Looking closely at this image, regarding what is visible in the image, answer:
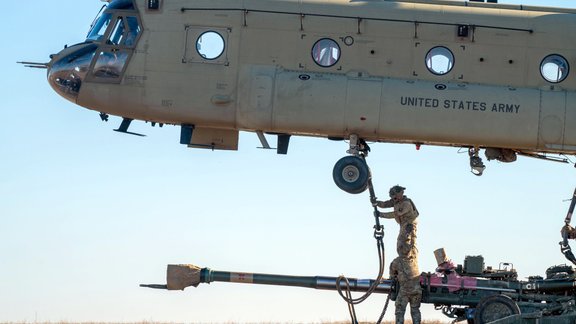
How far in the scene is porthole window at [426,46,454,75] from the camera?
22.5 metres

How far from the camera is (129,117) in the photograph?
75.0 feet

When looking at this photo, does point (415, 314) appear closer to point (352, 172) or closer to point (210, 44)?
point (352, 172)

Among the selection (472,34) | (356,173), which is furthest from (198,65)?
(472,34)

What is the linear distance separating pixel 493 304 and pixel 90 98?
8045mm

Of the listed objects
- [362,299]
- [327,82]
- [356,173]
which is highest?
[327,82]

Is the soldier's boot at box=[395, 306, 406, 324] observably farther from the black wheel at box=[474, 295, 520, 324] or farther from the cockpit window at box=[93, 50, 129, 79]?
the cockpit window at box=[93, 50, 129, 79]

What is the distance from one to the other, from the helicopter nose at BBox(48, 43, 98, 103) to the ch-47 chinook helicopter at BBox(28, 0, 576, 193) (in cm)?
3

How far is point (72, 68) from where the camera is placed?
2273 centimetres

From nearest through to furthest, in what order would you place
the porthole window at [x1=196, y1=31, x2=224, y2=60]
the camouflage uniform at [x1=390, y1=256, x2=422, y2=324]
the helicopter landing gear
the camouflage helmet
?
the camouflage uniform at [x1=390, y1=256, x2=422, y2=324] → the camouflage helmet → the helicopter landing gear → the porthole window at [x1=196, y1=31, x2=224, y2=60]

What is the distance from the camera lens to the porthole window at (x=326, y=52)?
22.5 m

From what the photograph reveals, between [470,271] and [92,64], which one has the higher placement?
[92,64]

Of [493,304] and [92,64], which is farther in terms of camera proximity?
[92,64]

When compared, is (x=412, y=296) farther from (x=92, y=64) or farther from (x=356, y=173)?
(x=92, y=64)

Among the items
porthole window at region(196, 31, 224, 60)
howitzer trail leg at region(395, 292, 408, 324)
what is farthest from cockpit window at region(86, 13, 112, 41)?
howitzer trail leg at region(395, 292, 408, 324)
